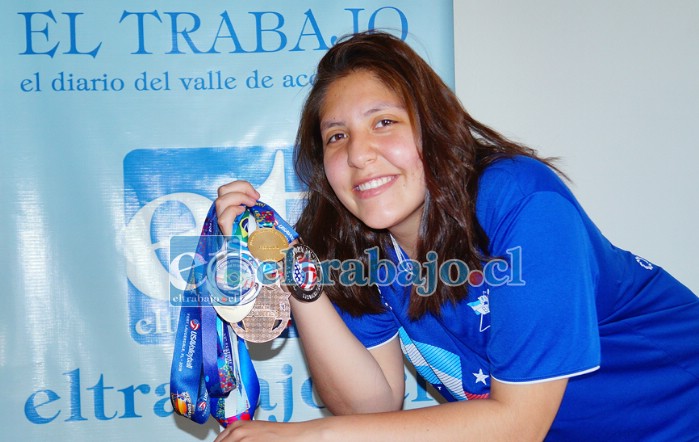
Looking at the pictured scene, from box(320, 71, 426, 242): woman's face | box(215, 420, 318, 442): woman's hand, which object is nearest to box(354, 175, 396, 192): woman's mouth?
box(320, 71, 426, 242): woman's face

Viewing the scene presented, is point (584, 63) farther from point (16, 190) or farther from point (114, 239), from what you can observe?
point (16, 190)

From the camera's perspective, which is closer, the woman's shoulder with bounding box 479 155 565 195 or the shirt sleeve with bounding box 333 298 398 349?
the woman's shoulder with bounding box 479 155 565 195

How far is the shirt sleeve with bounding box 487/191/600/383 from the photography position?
2.69 feet

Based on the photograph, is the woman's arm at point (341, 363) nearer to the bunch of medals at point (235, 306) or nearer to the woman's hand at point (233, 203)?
the bunch of medals at point (235, 306)

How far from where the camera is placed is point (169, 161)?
59.6 inches

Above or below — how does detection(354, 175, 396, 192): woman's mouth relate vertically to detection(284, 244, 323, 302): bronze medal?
above

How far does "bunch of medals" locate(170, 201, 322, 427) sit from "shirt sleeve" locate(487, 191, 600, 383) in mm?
350

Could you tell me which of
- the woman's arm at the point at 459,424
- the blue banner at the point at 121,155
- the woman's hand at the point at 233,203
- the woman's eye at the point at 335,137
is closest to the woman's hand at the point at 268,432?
the woman's arm at the point at 459,424

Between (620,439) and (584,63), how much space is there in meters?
0.96


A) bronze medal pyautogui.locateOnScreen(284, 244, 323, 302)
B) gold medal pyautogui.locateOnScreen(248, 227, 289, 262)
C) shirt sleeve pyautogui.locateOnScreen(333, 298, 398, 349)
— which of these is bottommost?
shirt sleeve pyautogui.locateOnScreen(333, 298, 398, 349)

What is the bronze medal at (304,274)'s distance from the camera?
106cm

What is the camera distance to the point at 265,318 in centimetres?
107

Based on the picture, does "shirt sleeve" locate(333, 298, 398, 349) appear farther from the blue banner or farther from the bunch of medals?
the blue banner

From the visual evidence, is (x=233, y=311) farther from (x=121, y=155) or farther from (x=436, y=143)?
(x=121, y=155)
